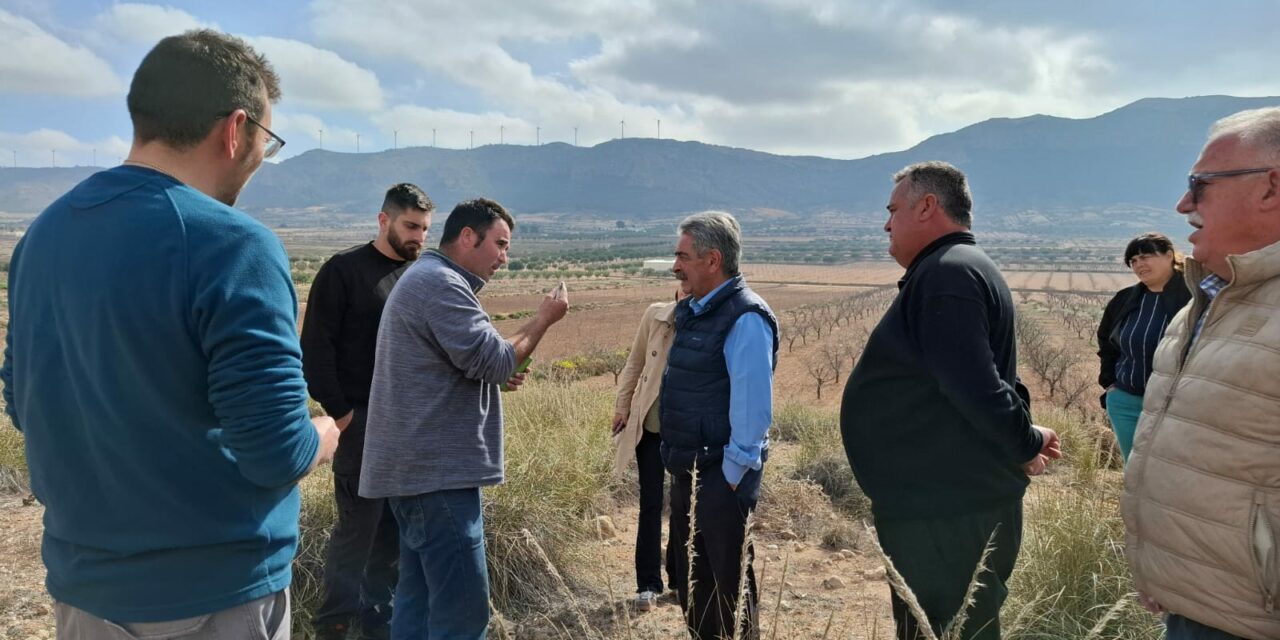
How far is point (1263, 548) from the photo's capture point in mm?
1533

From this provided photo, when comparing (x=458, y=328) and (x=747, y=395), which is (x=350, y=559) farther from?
(x=747, y=395)

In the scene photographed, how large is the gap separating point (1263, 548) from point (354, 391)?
3182 millimetres

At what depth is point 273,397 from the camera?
1433 mm

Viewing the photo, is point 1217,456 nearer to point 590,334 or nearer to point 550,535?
point 550,535

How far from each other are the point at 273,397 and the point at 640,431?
8.44 feet

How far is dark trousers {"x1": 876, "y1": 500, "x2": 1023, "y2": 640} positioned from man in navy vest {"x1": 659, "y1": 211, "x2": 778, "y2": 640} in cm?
60

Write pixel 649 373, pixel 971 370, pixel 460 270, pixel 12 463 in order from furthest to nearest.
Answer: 1. pixel 12 463
2. pixel 649 373
3. pixel 460 270
4. pixel 971 370

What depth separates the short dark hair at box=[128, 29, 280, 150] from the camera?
57.7 inches

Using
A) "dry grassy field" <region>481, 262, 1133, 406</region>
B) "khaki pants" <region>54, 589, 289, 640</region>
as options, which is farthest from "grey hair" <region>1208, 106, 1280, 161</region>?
"dry grassy field" <region>481, 262, 1133, 406</region>

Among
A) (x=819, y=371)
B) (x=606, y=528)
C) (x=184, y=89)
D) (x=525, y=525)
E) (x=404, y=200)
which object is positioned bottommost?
(x=819, y=371)

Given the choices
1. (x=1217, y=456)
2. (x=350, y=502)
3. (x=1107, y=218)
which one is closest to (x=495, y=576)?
(x=350, y=502)

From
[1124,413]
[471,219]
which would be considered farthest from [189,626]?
[1124,413]

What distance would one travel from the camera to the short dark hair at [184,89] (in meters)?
1.46

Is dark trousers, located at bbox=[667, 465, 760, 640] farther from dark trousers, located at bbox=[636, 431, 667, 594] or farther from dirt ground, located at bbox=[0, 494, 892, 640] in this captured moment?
dark trousers, located at bbox=[636, 431, 667, 594]
